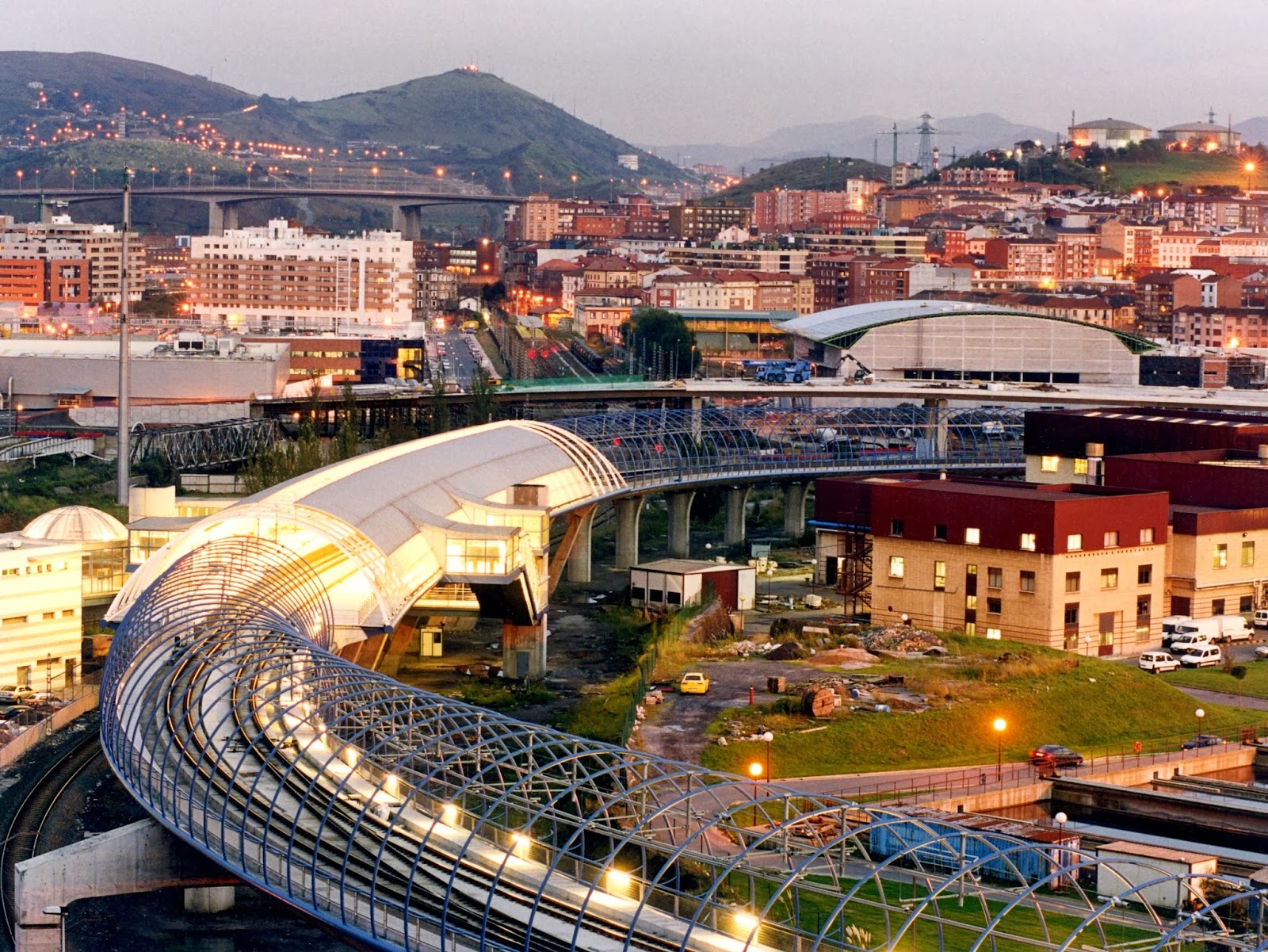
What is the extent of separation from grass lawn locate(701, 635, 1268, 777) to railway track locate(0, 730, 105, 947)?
4140 millimetres

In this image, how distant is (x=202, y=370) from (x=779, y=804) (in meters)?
27.4

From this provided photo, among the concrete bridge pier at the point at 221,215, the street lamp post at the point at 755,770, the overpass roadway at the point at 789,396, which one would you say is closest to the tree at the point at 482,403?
the overpass roadway at the point at 789,396

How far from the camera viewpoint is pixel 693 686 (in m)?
17.7

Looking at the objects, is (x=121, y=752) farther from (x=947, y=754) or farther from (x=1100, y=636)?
(x=1100, y=636)

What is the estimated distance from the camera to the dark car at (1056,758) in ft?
53.3

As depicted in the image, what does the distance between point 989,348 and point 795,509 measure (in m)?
15.2

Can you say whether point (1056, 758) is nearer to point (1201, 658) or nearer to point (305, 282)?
point (1201, 658)

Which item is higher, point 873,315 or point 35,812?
point 873,315

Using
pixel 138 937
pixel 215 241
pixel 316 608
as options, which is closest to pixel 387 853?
pixel 138 937

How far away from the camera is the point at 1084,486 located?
23562mm

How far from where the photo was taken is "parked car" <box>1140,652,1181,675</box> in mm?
20031

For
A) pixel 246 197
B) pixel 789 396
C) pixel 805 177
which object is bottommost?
pixel 789 396

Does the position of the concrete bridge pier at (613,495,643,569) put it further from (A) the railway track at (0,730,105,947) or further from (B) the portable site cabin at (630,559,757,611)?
(A) the railway track at (0,730,105,947)

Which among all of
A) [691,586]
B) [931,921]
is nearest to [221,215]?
[691,586]
